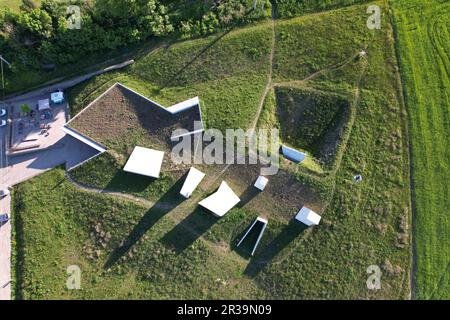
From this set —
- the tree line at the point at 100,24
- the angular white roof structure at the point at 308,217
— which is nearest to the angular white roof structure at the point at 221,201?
the angular white roof structure at the point at 308,217

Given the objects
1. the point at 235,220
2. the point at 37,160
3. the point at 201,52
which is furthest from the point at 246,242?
the point at 37,160

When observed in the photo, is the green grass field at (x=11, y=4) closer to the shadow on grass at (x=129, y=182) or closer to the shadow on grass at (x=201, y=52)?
the shadow on grass at (x=201, y=52)

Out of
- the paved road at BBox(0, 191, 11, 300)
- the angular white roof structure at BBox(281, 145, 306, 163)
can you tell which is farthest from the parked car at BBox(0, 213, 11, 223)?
the angular white roof structure at BBox(281, 145, 306, 163)

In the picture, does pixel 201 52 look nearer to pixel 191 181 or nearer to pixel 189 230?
pixel 191 181

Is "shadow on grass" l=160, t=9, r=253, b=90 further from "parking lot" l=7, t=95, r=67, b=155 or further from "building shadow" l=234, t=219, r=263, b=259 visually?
"building shadow" l=234, t=219, r=263, b=259

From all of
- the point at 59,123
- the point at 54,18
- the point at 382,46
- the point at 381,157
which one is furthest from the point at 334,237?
the point at 54,18
